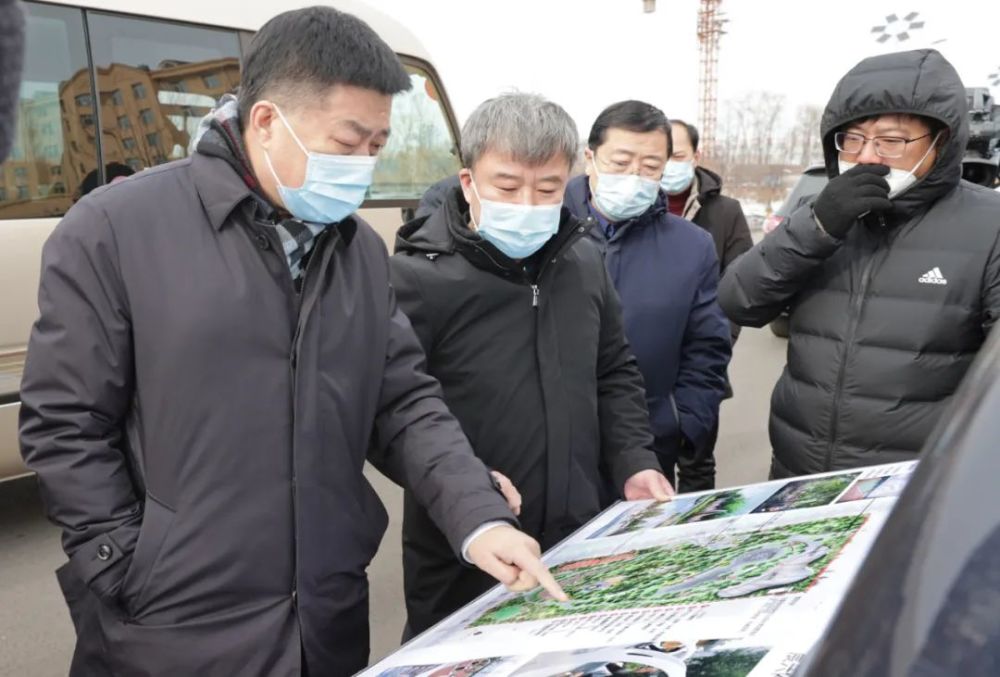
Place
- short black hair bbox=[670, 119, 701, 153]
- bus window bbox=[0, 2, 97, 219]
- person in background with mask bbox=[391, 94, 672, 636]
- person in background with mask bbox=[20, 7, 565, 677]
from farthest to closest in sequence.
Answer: short black hair bbox=[670, 119, 701, 153] → bus window bbox=[0, 2, 97, 219] → person in background with mask bbox=[391, 94, 672, 636] → person in background with mask bbox=[20, 7, 565, 677]

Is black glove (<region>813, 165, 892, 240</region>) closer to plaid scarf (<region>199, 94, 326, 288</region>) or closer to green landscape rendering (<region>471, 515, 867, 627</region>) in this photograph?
green landscape rendering (<region>471, 515, 867, 627</region>)

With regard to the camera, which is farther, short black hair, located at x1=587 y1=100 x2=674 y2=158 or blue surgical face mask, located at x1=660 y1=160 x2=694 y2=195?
blue surgical face mask, located at x1=660 y1=160 x2=694 y2=195

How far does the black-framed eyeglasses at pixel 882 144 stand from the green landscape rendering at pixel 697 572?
1.19 m

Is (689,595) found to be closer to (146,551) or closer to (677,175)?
(146,551)

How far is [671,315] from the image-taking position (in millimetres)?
2732

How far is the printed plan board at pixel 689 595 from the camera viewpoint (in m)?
0.91

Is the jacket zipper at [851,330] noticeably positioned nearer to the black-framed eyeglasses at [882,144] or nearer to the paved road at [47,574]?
the black-framed eyeglasses at [882,144]

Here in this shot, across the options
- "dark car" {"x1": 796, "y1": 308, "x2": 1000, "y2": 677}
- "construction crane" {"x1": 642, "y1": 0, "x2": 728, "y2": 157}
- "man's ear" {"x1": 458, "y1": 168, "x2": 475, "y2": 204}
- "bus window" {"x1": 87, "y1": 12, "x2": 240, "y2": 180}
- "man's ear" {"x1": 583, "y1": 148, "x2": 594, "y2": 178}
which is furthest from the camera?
"construction crane" {"x1": 642, "y1": 0, "x2": 728, "y2": 157}

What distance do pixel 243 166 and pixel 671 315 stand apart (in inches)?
61.9

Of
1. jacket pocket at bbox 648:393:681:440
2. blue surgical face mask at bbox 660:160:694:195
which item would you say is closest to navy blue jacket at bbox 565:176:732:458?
jacket pocket at bbox 648:393:681:440

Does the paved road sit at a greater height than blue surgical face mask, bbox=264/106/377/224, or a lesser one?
lesser

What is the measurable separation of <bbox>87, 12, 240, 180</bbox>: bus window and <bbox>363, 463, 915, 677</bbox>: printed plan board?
3433mm

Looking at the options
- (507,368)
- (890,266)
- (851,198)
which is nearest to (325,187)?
(507,368)

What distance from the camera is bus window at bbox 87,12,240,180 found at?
3.97 metres
